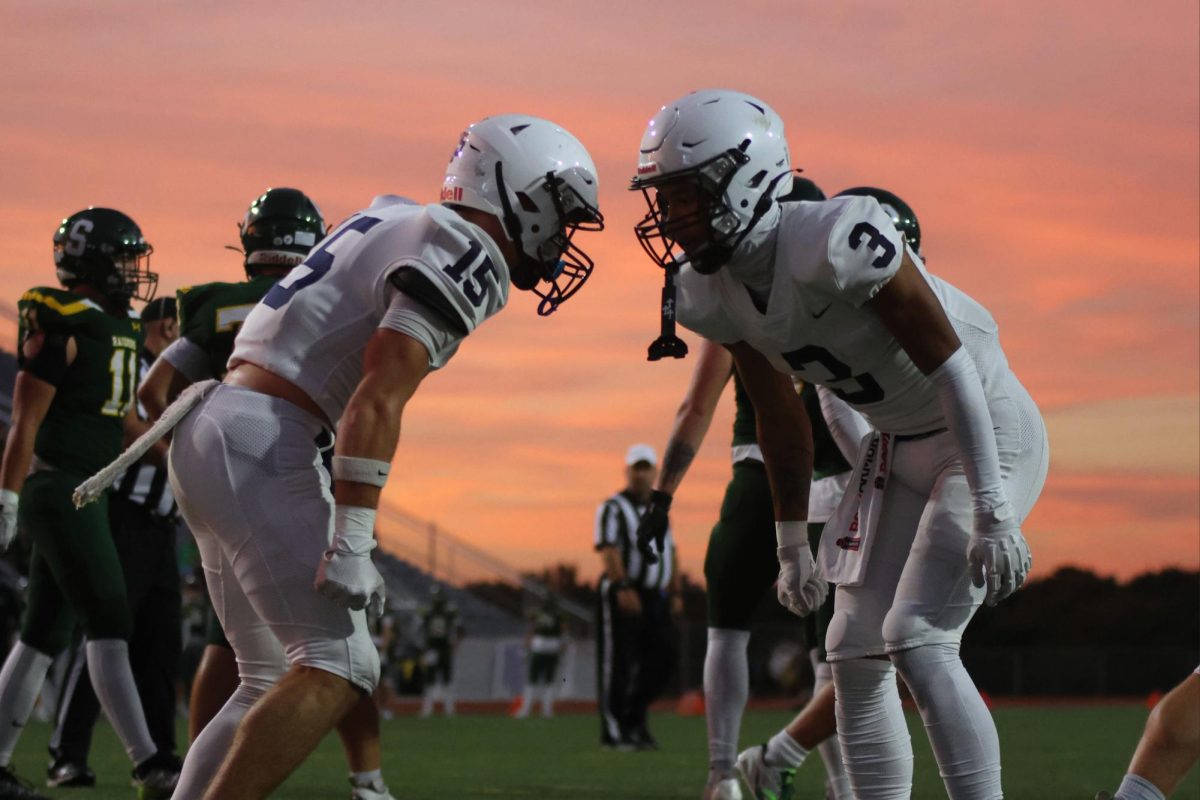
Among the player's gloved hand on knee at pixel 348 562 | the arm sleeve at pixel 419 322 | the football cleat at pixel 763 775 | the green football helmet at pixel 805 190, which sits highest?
the green football helmet at pixel 805 190

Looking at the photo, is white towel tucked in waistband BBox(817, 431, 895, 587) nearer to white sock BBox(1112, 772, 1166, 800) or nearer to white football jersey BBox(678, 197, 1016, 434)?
white football jersey BBox(678, 197, 1016, 434)

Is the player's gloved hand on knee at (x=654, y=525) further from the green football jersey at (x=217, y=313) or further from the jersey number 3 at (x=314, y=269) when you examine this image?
the jersey number 3 at (x=314, y=269)

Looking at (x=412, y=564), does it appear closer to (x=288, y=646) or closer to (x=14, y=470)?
(x=14, y=470)

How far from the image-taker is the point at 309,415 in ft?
12.0

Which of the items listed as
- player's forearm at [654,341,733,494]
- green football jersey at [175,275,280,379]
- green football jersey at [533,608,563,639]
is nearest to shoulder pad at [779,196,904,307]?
player's forearm at [654,341,733,494]

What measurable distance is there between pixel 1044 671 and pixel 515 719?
45.8ft

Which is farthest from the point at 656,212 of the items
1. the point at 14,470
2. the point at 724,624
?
the point at 14,470

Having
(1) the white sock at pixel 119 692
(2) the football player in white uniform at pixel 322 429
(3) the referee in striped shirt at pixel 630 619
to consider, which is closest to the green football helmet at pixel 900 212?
(2) the football player in white uniform at pixel 322 429

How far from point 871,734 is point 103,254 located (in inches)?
146

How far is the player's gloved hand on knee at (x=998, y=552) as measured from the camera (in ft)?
11.9

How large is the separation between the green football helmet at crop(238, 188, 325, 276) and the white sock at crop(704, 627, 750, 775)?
1962 mm

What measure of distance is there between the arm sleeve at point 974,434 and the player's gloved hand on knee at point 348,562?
1.33 m

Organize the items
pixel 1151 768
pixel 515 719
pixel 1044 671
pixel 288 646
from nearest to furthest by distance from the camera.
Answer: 1. pixel 288 646
2. pixel 1151 768
3. pixel 515 719
4. pixel 1044 671

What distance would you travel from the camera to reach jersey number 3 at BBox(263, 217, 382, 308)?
3711 millimetres
